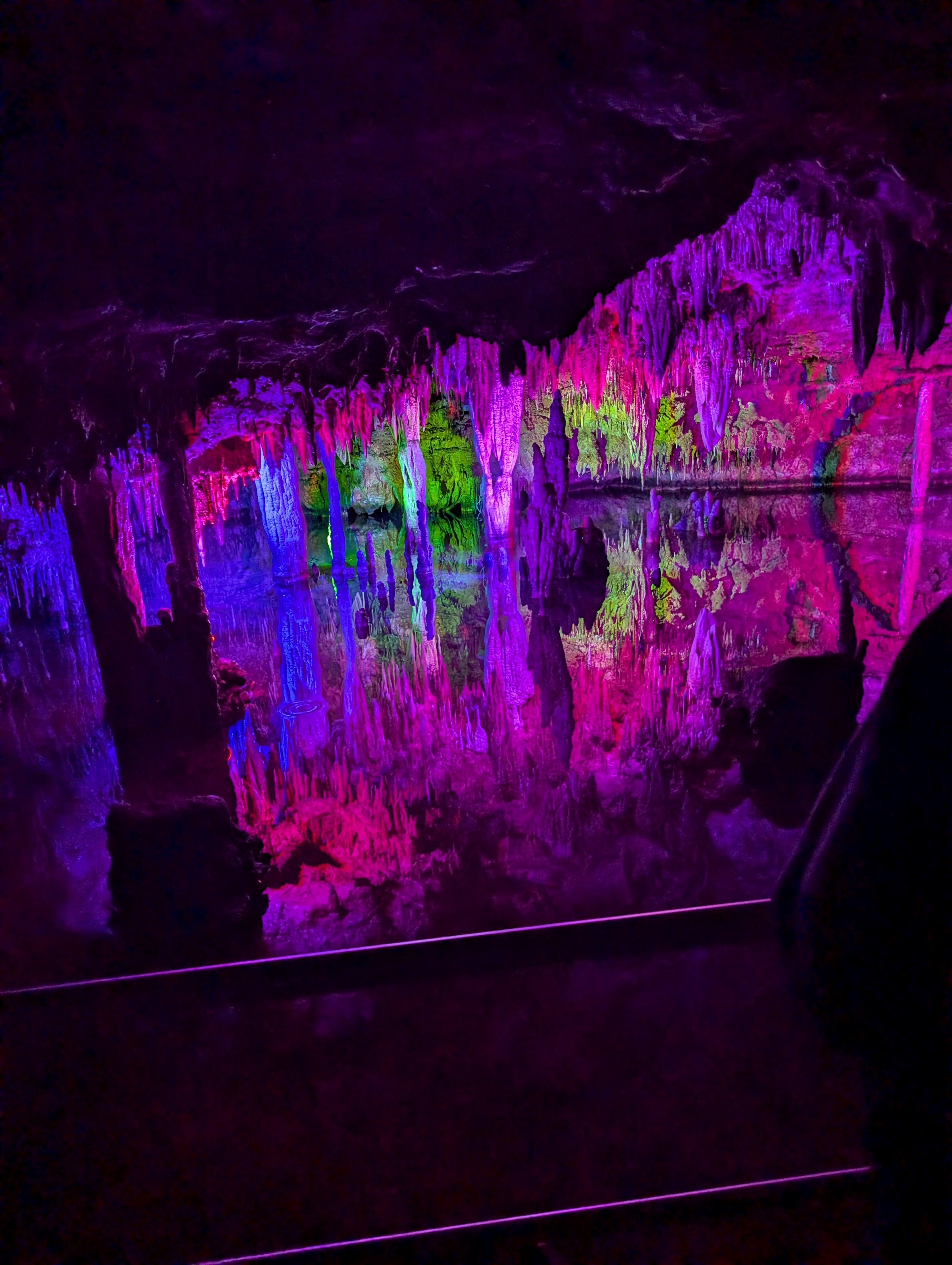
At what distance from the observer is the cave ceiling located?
1.27 meters

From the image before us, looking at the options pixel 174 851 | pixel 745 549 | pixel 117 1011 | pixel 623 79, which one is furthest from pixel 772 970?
pixel 745 549

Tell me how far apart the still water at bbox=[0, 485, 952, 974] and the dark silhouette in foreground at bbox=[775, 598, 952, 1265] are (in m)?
0.70

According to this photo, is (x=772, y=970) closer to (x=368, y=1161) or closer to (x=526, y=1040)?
(x=526, y=1040)

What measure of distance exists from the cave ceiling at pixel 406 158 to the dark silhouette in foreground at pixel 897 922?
4.39ft

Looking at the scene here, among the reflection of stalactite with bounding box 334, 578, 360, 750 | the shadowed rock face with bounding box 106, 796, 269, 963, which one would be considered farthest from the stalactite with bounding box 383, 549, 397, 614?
the shadowed rock face with bounding box 106, 796, 269, 963

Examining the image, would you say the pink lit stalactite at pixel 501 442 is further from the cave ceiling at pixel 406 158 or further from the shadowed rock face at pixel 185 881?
the shadowed rock face at pixel 185 881

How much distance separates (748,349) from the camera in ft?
22.3

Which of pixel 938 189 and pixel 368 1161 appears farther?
pixel 938 189

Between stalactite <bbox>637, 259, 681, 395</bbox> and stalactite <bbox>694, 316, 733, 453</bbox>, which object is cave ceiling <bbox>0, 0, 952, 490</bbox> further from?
stalactite <bbox>694, 316, 733, 453</bbox>

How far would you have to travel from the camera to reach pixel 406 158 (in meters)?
1.38

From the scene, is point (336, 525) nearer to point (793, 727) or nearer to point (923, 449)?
point (923, 449)

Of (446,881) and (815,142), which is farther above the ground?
(815,142)

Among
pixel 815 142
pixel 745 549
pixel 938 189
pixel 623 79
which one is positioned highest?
pixel 623 79

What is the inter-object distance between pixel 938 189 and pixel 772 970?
1.65 metres
